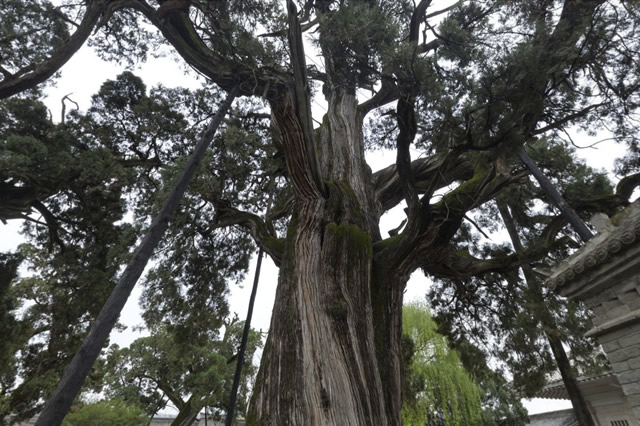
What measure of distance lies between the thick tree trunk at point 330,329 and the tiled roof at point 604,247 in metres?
1.98

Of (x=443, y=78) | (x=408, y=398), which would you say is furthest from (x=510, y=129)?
(x=408, y=398)

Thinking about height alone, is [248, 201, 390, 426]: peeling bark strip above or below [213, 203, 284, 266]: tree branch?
below

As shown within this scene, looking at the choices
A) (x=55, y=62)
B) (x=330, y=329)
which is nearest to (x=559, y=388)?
(x=330, y=329)

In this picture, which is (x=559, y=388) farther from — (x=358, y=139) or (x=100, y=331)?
(x=100, y=331)

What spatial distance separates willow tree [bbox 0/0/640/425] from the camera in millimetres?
2141

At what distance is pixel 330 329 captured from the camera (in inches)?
86.1

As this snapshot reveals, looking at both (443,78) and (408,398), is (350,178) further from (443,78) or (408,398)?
(408,398)

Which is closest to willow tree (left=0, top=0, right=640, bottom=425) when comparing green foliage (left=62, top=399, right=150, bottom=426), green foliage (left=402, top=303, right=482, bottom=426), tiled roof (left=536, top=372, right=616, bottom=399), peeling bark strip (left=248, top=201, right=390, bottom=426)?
peeling bark strip (left=248, top=201, right=390, bottom=426)

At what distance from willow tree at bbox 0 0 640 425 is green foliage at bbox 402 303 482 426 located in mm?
7672

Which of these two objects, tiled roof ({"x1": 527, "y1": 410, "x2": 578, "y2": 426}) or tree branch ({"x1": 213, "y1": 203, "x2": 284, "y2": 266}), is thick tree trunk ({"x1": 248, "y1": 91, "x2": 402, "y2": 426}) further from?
tiled roof ({"x1": 527, "y1": 410, "x2": 578, "y2": 426})

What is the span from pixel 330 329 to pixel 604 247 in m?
2.89

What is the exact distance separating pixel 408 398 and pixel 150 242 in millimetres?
8957

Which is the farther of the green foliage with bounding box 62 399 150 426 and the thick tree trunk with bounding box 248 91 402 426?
the green foliage with bounding box 62 399 150 426

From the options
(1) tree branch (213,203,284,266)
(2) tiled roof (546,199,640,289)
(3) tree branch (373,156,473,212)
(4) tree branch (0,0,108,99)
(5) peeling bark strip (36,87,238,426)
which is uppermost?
(4) tree branch (0,0,108,99)
